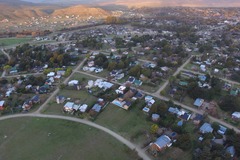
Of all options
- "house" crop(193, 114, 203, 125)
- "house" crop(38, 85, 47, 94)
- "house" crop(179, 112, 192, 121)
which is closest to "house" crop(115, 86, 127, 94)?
"house" crop(179, 112, 192, 121)

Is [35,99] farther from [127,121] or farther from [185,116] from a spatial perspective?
[185,116]

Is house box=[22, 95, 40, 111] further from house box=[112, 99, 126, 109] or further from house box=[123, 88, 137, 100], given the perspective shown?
house box=[123, 88, 137, 100]

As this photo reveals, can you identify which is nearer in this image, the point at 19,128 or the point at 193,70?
the point at 19,128

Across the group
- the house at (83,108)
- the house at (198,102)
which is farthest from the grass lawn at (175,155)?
the house at (83,108)

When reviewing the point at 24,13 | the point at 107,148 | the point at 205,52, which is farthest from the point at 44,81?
the point at 24,13

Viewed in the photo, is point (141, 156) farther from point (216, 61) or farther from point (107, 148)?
point (216, 61)

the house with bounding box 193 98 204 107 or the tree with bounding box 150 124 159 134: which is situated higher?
the tree with bounding box 150 124 159 134

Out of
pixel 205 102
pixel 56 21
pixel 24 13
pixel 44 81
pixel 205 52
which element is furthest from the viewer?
pixel 24 13
